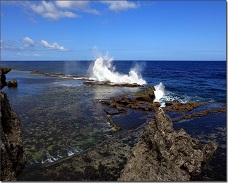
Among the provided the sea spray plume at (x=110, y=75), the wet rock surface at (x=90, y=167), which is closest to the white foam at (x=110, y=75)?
the sea spray plume at (x=110, y=75)

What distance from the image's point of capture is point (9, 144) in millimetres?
10156

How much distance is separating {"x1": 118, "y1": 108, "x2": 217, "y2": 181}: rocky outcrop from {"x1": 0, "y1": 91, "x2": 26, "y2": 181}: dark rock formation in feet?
16.2

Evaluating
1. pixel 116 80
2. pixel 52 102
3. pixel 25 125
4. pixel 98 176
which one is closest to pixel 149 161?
pixel 98 176

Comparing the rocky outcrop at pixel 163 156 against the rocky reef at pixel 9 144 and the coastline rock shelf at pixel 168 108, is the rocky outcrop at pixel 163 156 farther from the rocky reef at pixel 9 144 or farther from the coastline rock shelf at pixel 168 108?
the coastline rock shelf at pixel 168 108

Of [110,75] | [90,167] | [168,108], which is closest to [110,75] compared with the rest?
[110,75]

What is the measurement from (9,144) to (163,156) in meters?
6.98

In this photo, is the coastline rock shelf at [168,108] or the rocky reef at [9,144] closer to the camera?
the rocky reef at [9,144]

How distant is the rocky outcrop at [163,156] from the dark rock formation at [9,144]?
195 inches

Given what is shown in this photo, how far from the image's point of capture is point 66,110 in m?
31.5

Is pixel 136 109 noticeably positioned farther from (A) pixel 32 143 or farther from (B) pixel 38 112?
(A) pixel 32 143

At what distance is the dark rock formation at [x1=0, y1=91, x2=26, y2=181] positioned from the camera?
9422 millimetres

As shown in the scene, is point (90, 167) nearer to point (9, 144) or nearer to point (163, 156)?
point (163, 156)

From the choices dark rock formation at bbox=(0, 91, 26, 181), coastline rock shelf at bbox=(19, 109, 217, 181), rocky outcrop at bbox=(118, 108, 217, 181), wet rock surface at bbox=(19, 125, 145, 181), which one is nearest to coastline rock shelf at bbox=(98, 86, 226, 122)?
wet rock surface at bbox=(19, 125, 145, 181)

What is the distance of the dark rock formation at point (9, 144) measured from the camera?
30.9 feet
